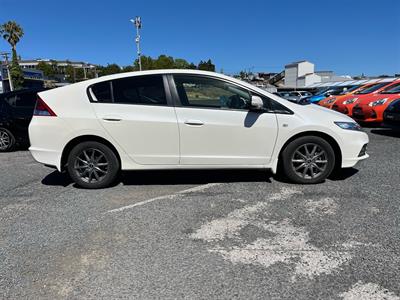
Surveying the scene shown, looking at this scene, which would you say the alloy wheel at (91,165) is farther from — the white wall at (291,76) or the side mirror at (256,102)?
the white wall at (291,76)

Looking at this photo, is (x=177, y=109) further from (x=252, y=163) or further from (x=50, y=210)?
(x=50, y=210)

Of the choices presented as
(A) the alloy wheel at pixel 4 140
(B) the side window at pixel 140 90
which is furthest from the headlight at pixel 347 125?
(A) the alloy wheel at pixel 4 140

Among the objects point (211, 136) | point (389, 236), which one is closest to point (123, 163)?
point (211, 136)

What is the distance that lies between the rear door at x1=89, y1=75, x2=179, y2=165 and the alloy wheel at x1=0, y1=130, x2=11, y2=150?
4.42 meters

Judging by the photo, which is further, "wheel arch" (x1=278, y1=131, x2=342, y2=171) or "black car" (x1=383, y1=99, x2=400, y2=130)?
"black car" (x1=383, y1=99, x2=400, y2=130)

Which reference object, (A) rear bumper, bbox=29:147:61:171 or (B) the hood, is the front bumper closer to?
(A) rear bumper, bbox=29:147:61:171

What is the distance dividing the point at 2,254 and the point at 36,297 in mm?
866

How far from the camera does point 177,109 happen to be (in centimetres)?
441

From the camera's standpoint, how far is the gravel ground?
96.5 inches

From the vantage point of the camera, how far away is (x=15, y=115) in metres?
7.59

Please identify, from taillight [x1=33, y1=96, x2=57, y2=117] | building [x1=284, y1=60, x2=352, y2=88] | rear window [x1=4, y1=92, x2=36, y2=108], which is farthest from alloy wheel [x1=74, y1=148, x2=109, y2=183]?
building [x1=284, y1=60, x2=352, y2=88]

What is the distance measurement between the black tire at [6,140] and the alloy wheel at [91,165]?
413 cm

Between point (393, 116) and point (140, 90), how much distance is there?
22.6 ft

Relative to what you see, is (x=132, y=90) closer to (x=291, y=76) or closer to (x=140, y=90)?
(x=140, y=90)
